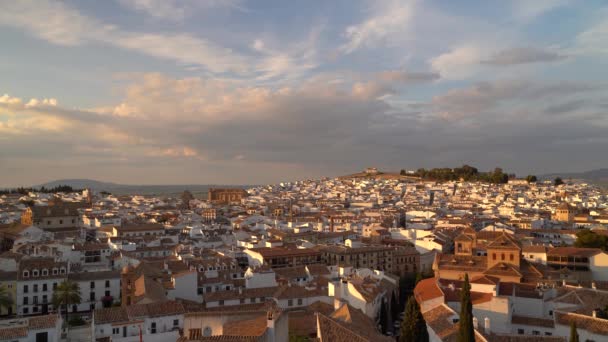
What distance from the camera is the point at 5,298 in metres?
28.1

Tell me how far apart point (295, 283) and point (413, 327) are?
38.1ft

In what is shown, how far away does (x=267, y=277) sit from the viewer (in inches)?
1185

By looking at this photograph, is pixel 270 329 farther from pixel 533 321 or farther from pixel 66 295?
pixel 66 295

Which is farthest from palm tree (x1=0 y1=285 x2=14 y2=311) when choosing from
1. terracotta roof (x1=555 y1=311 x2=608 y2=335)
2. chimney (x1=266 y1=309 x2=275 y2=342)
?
terracotta roof (x1=555 y1=311 x2=608 y2=335)

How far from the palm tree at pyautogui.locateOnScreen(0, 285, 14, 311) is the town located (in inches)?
3.3

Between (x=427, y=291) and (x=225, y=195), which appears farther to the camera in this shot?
(x=225, y=195)

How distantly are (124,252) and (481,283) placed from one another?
83.8ft

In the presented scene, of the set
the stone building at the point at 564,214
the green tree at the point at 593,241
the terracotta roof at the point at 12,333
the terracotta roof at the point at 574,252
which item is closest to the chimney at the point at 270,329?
the terracotta roof at the point at 12,333

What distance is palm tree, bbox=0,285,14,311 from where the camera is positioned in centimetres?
2798

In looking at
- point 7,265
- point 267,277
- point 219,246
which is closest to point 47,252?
point 7,265

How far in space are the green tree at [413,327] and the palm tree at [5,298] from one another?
70.8 ft

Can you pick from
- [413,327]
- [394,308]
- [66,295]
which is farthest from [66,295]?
[394,308]

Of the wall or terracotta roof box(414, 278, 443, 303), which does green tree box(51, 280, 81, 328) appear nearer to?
terracotta roof box(414, 278, 443, 303)

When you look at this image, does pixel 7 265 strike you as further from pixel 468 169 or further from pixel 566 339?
pixel 468 169
